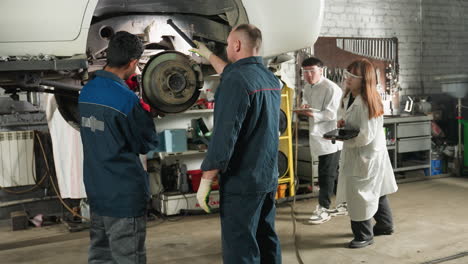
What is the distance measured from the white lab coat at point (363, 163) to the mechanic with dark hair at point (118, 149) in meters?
1.81

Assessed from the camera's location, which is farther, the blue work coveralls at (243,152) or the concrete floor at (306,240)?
the concrete floor at (306,240)

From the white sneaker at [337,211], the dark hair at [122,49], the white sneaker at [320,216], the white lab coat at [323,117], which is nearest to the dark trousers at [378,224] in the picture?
the white sneaker at [320,216]

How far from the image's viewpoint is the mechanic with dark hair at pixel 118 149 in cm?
204

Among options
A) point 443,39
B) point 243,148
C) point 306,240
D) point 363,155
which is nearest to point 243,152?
point 243,148

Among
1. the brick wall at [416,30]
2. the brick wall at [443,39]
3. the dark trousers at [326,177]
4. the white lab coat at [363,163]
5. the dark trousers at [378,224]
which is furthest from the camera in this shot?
the brick wall at [443,39]

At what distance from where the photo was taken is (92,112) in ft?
6.81

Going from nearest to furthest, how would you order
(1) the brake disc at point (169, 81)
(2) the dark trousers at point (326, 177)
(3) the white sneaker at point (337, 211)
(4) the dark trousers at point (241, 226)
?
(4) the dark trousers at point (241, 226), (1) the brake disc at point (169, 81), (2) the dark trousers at point (326, 177), (3) the white sneaker at point (337, 211)

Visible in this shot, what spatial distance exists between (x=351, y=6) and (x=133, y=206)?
5378 millimetres

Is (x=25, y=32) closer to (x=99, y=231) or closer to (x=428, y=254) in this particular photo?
(x=99, y=231)

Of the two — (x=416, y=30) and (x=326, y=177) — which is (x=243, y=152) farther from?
(x=416, y=30)

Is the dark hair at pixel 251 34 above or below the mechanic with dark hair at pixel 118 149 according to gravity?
above

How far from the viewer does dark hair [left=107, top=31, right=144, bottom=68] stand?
210cm

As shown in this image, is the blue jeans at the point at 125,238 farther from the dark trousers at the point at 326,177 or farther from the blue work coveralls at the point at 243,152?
the dark trousers at the point at 326,177

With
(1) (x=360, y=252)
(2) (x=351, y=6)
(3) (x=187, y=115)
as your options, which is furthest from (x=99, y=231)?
(2) (x=351, y=6)
